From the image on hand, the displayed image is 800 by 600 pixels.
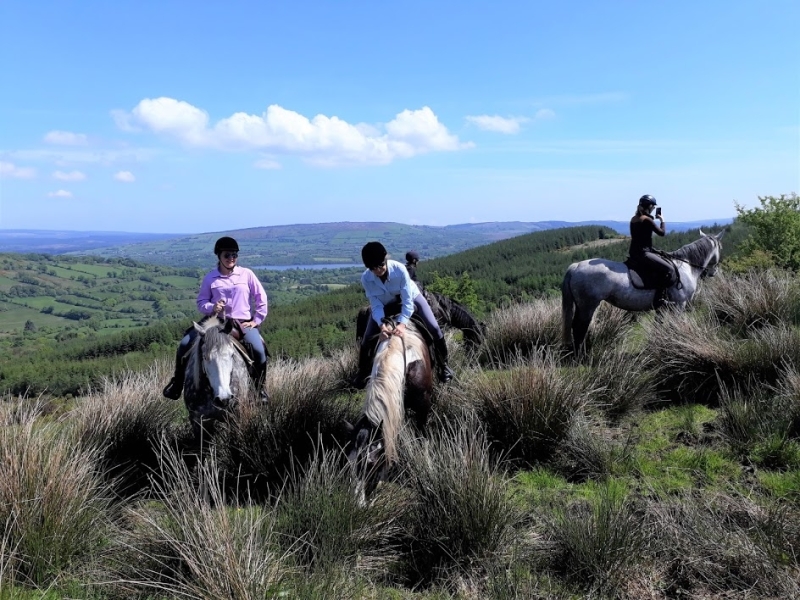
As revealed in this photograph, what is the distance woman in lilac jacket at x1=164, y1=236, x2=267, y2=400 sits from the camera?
5457mm

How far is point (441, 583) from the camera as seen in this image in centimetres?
297

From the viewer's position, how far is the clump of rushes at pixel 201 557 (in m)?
2.42

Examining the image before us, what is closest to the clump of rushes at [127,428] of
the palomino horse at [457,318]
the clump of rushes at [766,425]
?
the palomino horse at [457,318]

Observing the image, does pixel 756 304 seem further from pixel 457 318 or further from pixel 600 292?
pixel 457 318

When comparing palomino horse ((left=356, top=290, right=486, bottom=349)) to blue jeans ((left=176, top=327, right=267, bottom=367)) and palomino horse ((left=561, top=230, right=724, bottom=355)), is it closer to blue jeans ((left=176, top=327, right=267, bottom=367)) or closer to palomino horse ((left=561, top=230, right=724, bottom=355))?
palomino horse ((left=561, top=230, right=724, bottom=355))

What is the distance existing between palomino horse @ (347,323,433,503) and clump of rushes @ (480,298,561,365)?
138 inches

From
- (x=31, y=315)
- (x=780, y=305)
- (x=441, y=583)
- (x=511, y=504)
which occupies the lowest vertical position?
(x=31, y=315)

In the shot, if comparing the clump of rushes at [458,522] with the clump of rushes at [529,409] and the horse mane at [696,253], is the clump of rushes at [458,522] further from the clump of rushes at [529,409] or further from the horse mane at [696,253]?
the horse mane at [696,253]

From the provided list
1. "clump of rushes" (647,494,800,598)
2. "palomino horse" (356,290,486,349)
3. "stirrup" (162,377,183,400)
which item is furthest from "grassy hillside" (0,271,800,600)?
"palomino horse" (356,290,486,349)

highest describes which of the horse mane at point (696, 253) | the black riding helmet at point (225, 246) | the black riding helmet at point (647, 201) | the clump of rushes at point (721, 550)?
the black riding helmet at point (647, 201)

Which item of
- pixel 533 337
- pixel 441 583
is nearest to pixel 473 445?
pixel 441 583

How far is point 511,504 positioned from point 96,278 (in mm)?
186280

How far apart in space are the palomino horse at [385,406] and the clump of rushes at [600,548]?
1.29 metres

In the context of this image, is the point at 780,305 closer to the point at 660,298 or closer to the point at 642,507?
the point at 660,298
